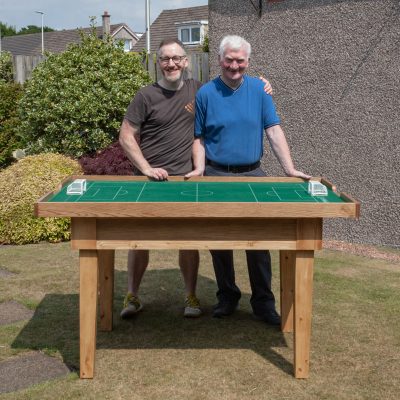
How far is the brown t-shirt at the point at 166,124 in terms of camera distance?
17.7 ft

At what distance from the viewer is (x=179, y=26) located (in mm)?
41188

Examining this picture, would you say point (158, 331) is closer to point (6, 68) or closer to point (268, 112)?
point (268, 112)

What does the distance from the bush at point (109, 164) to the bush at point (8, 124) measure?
239cm

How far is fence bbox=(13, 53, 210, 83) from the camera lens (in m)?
11.4

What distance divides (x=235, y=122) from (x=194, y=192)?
84 cm

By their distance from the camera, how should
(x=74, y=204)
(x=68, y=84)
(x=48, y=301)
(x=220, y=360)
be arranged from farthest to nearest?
(x=68, y=84)
(x=48, y=301)
(x=220, y=360)
(x=74, y=204)

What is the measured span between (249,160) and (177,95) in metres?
0.77

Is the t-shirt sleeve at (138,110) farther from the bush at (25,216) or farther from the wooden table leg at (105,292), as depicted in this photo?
the bush at (25,216)

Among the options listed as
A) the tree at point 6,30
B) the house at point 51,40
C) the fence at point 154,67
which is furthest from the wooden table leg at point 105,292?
the tree at point 6,30

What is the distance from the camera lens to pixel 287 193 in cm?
451

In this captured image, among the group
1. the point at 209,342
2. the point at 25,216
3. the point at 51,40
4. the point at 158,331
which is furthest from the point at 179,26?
the point at 209,342

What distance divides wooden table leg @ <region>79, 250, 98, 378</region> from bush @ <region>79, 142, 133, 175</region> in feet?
17.9

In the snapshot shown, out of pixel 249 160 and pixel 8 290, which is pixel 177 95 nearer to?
pixel 249 160

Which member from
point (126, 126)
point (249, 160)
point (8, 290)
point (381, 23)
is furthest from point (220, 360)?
point (381, 23)
